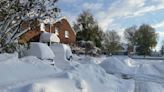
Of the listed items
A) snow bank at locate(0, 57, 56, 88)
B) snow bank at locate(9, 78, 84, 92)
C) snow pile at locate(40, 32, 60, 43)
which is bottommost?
snow bank at locate(9, 78, 84, 92)

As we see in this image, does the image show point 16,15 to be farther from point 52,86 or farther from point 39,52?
point 52,86

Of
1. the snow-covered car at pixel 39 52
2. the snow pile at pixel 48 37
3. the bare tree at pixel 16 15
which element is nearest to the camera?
the bare tree at pixel 16 15

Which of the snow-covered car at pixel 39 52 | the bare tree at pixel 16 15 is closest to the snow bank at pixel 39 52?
the snow-covered car at pixel 39 52

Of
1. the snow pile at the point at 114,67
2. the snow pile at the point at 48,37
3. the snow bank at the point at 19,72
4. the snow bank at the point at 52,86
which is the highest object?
the snow pile at the point at 48,37

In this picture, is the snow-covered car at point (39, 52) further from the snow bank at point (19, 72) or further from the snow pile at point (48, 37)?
the snow pile at point (48, 37)

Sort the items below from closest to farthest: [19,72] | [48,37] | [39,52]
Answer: [19,72], [39,52], [48,37]

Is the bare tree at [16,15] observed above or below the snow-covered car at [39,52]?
above

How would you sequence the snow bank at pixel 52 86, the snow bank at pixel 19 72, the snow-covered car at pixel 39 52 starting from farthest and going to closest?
the snow-covered car at pixel 39 52 < the snow bank at pixel 19 72 < the snow bank at pixel 52 86

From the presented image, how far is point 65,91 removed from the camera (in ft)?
27.2

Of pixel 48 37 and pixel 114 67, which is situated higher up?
pixel 48 37

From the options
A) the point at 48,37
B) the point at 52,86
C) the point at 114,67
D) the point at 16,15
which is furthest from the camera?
the point at 48,37

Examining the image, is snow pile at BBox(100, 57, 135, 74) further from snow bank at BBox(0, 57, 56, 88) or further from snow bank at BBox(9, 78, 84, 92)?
snow bank at BBox(9, 78, 84, 92)

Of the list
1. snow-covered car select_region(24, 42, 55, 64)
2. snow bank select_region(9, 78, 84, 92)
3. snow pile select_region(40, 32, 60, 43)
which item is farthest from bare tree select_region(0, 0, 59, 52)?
snow pile select_region(40, 32, 60, 43)

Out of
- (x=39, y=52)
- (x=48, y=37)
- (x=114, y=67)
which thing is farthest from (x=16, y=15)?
(x=48, y=37)
